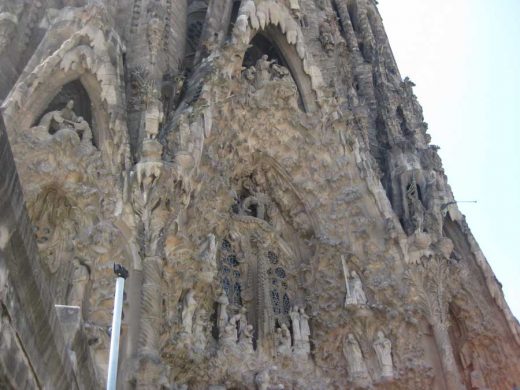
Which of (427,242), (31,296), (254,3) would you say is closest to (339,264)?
(427,242)

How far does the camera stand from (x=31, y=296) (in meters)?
2.62

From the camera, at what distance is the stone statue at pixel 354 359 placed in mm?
9923

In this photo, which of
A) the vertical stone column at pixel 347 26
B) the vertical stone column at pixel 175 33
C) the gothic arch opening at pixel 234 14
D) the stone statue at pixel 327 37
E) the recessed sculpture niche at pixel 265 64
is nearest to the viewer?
the recessed sculpture niche at pixel 265 64

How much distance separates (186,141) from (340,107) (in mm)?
4453

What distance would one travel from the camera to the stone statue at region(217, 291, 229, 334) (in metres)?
9.63

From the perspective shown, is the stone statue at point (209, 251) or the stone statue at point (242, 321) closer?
the stone statue at point (209, 251)

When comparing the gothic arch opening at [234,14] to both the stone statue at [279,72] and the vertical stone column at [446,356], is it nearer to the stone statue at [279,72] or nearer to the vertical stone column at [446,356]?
the stone statue at [279,72]

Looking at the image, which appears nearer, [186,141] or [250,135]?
[186,141]

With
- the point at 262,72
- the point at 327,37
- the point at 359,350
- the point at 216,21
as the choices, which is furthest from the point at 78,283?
the point at 327,37

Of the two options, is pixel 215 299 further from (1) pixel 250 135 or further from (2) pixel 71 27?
(2) pixel 71 27

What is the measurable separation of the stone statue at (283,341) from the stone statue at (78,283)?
143 inches

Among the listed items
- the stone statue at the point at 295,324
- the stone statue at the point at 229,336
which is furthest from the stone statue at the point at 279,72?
the stone statue at the point at 229,336

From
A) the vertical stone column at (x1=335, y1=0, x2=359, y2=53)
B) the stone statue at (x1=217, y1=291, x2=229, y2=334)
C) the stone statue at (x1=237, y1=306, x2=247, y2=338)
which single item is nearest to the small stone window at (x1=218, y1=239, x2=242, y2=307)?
the stone statue at (x1=237, y1=306, x2=247, y2=338)

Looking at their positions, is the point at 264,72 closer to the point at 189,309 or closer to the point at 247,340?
the point at 247,340
